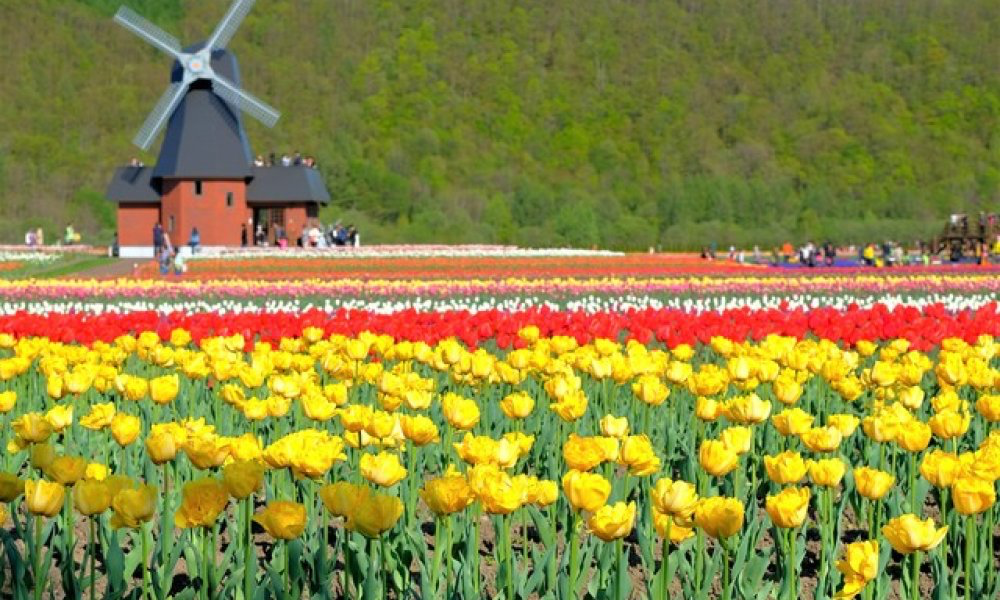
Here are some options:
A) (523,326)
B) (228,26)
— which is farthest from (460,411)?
(228,26)

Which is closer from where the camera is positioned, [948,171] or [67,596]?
[67,596]

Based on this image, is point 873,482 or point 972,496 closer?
point 972,496

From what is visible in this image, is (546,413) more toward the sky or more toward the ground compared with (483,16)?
more toward the ground

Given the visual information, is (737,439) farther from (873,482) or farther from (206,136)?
(206,136)

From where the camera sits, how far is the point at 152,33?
170 ft

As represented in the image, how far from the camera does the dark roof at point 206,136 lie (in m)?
48.8

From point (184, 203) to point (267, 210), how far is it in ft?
20.0

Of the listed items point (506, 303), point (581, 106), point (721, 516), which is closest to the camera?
point (721, 516)

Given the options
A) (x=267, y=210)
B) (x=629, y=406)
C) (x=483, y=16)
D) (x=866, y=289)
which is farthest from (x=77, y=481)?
(x=483, y=16)

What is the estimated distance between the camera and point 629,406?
24.8ft

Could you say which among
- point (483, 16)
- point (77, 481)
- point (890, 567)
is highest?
point (483, 16)

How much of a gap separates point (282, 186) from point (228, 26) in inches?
266

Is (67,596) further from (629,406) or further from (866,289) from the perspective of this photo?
(866,289)

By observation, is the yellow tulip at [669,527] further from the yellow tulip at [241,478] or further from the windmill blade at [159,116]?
the windmill blade at [159,116]
